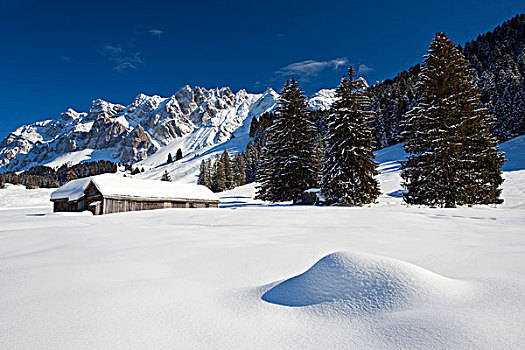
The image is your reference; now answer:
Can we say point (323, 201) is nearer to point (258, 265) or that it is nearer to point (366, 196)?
point (366, 196)

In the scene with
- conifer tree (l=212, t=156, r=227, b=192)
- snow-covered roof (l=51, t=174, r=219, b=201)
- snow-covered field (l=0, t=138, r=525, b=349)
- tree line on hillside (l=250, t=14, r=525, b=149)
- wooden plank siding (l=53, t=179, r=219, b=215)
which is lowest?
A: snow-covered field (l=0, t=138, r=525, b=349)

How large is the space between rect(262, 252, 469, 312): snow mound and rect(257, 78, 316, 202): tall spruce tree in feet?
64.0

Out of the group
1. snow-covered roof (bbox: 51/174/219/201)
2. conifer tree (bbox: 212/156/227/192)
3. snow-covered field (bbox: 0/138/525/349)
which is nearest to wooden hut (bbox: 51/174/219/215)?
snow-covered roof (bbox: 51/174/219/201)

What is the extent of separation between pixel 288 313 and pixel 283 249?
2946 mm

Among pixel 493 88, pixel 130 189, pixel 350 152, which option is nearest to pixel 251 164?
pixel 130 189

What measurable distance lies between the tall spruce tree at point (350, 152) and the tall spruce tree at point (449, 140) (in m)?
3.47

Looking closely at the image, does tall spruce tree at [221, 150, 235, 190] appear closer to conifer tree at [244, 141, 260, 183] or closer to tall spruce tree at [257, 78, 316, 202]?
conifer tree at [244, 141, 260, 183]

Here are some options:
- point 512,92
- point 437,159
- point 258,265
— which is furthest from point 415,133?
point 512,92

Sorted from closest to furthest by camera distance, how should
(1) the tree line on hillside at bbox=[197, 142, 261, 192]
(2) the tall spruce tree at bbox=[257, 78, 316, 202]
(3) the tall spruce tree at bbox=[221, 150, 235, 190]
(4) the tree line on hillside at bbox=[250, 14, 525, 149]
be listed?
(2) the tall spruce tree at bbox=[257, 78, 316, 202]
(4) the tree line on hillside at bbox=[250, 14, 525, 149]
(1) the tree line on hillside at bbox=[197, 142, 261, 192]
(3) the tall spruce tree at bbox=[221, 150, 235, 190]

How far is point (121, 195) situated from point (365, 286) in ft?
71.4

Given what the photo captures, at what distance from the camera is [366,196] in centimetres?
1892

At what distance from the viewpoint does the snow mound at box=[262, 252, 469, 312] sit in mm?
2474

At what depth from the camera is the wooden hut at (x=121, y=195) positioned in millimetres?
20516

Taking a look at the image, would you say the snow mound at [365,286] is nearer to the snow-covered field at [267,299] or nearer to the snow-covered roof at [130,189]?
the snow-covered field at [267,299]
